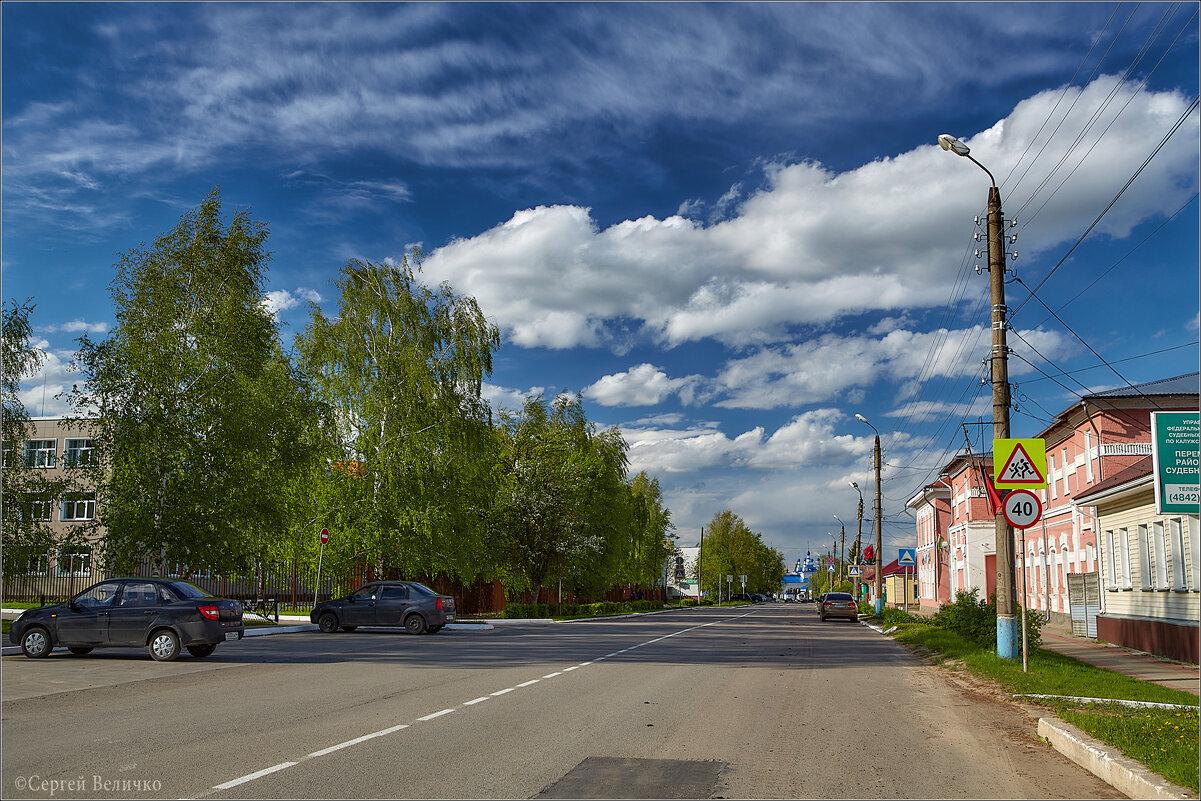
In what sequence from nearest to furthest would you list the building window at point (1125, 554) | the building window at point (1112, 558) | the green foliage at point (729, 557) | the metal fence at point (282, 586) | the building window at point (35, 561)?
the building window at point (1125, 554) → the building window at point (35, 561) → the building window at point (1112, 558) → the metal fence at point (282, 586) → the green foliage at point (729, 557)

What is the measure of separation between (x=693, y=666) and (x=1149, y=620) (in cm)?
1194

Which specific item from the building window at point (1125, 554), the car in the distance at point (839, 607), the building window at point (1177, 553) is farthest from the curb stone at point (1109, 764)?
the car in the distance at point (839, 607)

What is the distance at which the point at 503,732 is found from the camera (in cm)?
980

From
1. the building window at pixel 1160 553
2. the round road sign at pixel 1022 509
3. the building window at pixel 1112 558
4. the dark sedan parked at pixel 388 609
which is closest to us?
the round road sign at pixel 1022 509

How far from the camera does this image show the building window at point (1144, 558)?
928 inches

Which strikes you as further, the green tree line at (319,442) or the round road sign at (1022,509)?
the green tree line at (319,442)

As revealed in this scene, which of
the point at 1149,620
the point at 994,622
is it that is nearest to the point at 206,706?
the point at 994,622

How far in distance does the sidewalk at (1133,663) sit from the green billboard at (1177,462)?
5.39 m

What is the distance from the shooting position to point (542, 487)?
47.8 metres

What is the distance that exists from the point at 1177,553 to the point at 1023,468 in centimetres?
836

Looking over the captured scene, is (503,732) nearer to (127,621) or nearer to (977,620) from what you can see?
(127,621)

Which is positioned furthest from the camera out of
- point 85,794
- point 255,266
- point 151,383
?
point 255,266

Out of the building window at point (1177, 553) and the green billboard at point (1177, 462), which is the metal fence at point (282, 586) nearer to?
the building window at point (1177, 553)

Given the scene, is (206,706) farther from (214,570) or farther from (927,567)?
(927,567)
